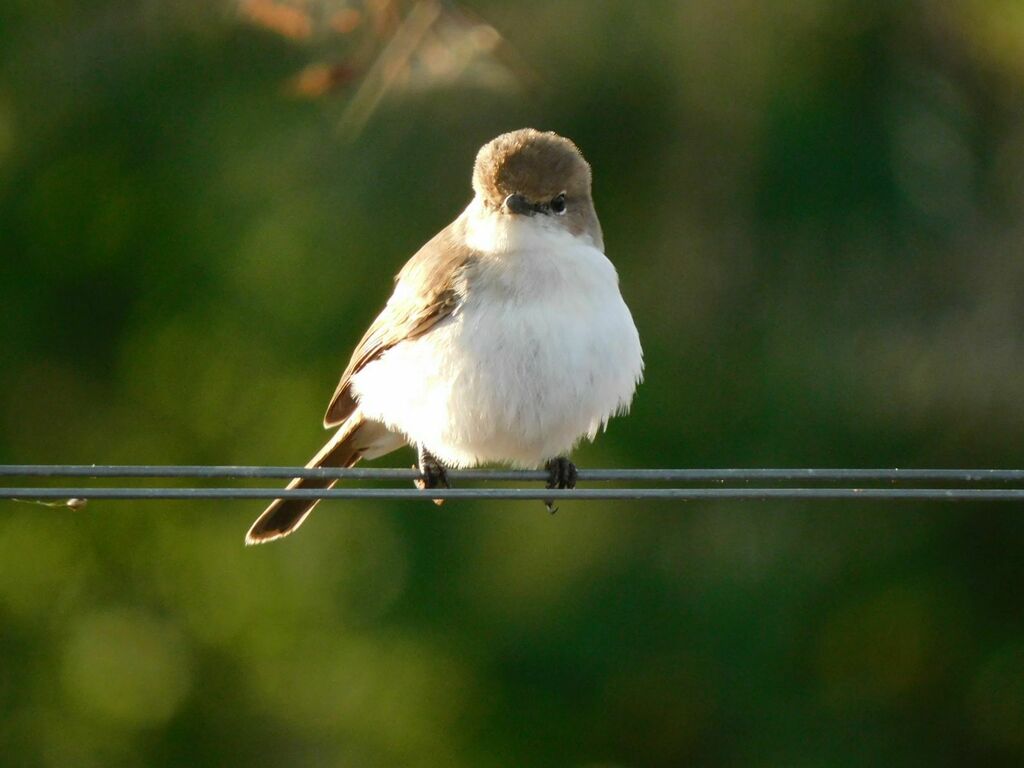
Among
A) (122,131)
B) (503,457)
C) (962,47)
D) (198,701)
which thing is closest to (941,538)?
(962,47)

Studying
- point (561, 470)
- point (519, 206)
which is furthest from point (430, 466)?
point (519, 206)

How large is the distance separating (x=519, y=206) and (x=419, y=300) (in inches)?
19.3

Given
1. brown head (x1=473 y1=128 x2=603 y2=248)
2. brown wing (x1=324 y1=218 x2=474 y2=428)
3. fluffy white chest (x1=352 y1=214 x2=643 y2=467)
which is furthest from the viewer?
brown head (x1=473 y1=128 x2=603 y2=248)

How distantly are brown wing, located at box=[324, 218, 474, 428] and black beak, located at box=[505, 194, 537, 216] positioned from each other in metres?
0.21

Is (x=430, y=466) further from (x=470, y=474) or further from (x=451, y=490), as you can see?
(x=451, y=490)

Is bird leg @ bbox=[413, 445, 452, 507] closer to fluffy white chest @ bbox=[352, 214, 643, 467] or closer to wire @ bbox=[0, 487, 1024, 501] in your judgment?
fluffy white chest @ bbox=[352, 214, 643, 467]

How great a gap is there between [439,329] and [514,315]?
325 mm

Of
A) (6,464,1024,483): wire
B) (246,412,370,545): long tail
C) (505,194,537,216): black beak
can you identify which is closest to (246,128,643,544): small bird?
(505,194,537,216): black beak

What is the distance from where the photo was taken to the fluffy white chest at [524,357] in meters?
5.71

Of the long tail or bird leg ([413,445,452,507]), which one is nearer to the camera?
bird leg ([413,445,452,507])

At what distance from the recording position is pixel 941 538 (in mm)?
8203

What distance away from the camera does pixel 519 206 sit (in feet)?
19.8

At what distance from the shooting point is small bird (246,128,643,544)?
5730mm

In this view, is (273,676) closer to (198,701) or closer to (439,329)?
(198,701)
